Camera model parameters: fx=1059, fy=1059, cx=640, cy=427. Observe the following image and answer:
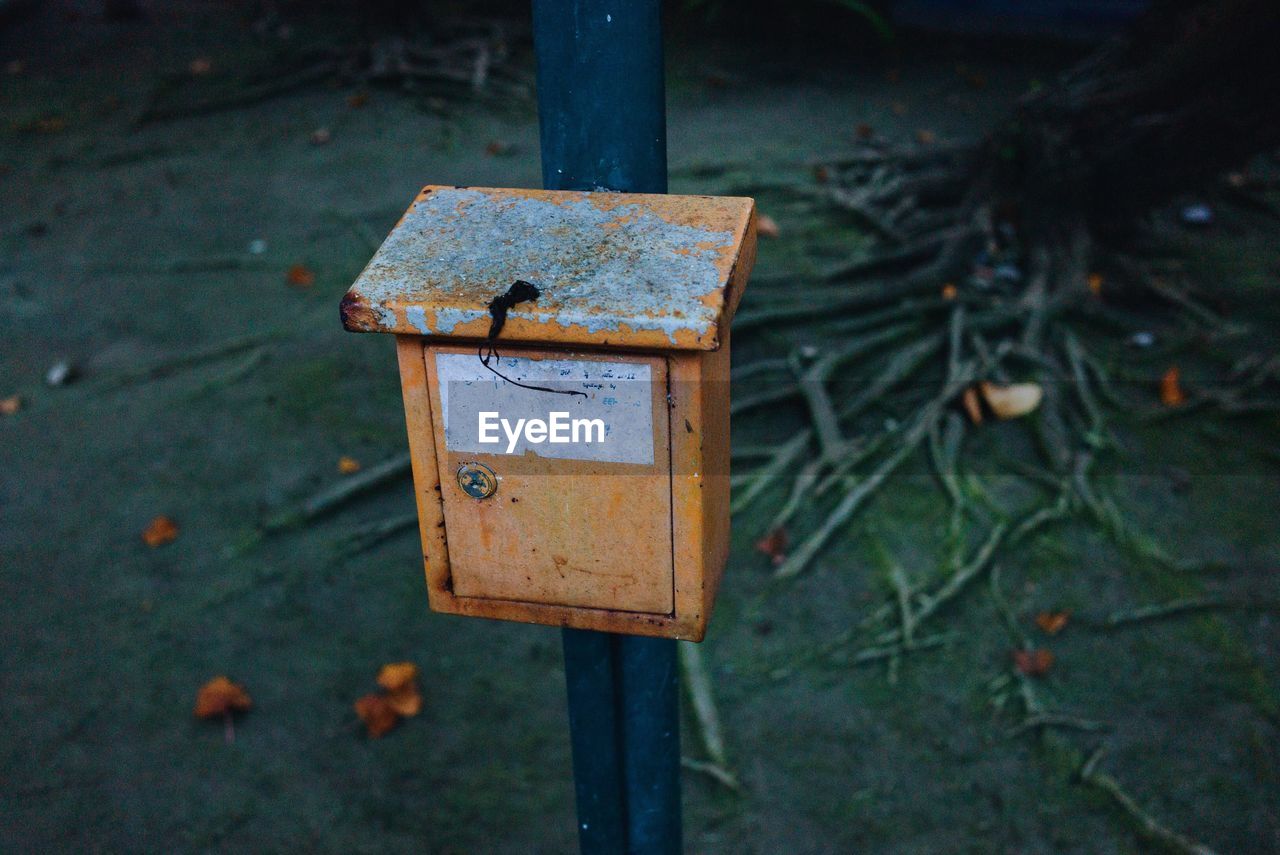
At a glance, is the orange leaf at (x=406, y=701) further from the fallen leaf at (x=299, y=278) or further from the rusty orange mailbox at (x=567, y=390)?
the fallen leaf at (x=299, y=278)

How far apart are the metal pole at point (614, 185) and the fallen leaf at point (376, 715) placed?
57.6 inches

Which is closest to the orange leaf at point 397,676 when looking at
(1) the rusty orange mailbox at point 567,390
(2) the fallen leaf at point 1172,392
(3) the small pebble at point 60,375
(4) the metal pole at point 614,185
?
(4) the metal pole at point 614,185

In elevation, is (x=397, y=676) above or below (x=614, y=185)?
below

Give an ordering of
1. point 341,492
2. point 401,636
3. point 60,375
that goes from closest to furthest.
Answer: point 401,636 < point 341,492 < point 60,375

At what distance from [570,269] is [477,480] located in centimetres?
35

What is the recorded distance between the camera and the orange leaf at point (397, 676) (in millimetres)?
3400

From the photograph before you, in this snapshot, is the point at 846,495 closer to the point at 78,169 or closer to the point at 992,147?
the point at 992,147

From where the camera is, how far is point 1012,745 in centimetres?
325

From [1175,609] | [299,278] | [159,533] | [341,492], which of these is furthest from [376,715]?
[299,278]

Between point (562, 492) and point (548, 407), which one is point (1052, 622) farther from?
point (548, 407)

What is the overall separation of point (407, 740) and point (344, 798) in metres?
0.26

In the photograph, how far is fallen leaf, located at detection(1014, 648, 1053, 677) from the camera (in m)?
3.47

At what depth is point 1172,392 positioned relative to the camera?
4.75 metres

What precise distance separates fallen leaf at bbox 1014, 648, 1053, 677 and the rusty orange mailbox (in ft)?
7.23
